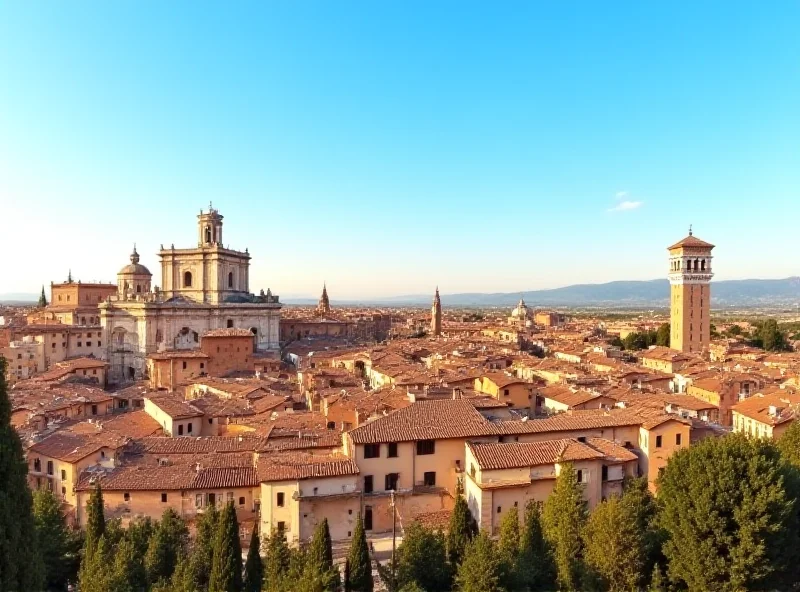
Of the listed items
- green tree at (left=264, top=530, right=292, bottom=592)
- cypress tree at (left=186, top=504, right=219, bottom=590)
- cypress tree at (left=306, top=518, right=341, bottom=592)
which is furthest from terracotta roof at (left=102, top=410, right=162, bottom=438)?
cypress tree at (left=306, top=518, right=341, bottom=592)

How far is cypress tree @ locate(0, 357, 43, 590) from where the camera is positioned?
10672 mm

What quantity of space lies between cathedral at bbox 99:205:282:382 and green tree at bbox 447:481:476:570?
37538 millimetres

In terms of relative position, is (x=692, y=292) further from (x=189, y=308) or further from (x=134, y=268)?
(x=134, y=268)

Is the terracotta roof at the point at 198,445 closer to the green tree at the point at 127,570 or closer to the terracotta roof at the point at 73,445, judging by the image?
the terracotta roof at the point at 73,445

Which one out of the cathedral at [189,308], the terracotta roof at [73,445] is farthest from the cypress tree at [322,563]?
the cathedral at [189,308]

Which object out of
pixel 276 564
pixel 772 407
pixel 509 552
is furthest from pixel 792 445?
pixel 276 564

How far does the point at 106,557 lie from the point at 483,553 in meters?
8.98

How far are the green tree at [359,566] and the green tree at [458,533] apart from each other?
2326 millimetres

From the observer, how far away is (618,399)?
92.2 ft

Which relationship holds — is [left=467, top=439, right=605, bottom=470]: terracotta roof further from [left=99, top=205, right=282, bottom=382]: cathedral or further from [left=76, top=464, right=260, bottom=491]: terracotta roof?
[left=99, top=205, right=282, bottom=382]: cathedral

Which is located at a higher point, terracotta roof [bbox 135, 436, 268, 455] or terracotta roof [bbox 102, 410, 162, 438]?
terracotta roof [bbox 135, 436, 268, 455]

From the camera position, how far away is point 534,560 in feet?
49.3

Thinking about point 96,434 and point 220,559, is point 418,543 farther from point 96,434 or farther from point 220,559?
point 96,434

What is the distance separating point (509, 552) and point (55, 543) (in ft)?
38.0
